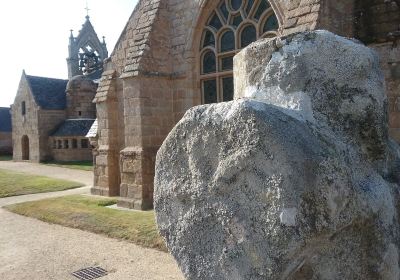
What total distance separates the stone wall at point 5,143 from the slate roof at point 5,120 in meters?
0.52

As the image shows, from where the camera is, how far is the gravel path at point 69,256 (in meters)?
5.21

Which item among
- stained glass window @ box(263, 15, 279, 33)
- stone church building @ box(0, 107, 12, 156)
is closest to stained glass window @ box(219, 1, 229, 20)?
stained glass window @ box(263, 15, 279, 33)

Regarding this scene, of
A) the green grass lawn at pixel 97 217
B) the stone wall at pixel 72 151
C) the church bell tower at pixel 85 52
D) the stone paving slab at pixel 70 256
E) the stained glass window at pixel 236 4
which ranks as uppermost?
the church bell tower at pixel 85 52

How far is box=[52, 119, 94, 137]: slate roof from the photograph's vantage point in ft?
90.7

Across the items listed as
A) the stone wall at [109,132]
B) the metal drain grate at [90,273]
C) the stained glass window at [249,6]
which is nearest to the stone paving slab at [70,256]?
the metal drain grate at [90,273]

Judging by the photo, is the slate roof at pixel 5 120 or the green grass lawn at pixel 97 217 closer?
the green grass lawn at pixel 97 217

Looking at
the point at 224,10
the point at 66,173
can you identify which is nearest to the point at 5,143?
the point at 66,173

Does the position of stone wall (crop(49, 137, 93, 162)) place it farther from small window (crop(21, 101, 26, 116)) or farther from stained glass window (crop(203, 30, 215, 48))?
stained glass window (crop(203, 30, 215, 48))

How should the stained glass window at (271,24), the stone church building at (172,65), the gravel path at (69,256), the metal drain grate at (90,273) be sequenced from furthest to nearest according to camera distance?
the stone church building at (172,65) → the stained glass window at (271,24) → the gravel path at (69,256) → the metal drain grate at (90,273)

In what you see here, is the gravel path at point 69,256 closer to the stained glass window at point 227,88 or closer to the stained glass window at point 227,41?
the stained glass window at point 227,88

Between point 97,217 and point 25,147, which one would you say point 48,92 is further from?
point 97,217

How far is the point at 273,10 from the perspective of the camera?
26.6ft

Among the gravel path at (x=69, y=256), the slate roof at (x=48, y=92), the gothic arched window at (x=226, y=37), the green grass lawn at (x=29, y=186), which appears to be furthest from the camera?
the slate roof at (x=48, y=92)

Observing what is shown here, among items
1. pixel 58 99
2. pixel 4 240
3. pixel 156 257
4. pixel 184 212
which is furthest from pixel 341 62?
pixel 58 99
